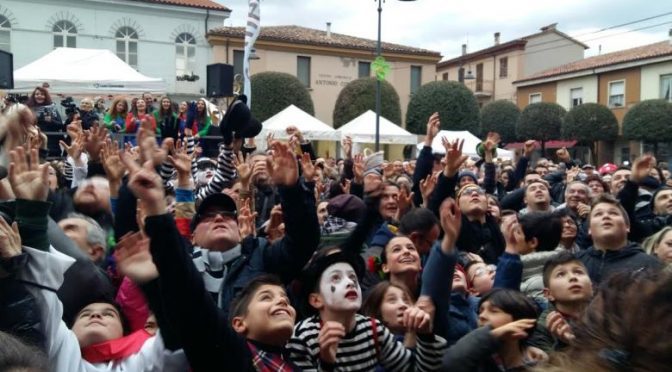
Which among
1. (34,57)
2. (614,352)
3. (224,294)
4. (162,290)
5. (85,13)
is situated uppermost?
(85,13)

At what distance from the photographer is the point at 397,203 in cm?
506

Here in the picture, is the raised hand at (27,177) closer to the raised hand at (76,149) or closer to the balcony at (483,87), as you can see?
the raised hand at (76,149)

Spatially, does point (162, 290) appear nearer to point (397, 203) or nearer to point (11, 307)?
point (11, 307)

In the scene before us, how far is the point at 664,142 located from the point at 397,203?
28599 mm

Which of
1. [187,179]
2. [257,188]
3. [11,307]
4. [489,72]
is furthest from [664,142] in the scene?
[11,307]

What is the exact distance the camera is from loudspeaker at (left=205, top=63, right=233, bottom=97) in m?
12.2

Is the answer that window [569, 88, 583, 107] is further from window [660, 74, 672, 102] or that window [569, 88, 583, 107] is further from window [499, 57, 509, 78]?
window [499, 57, 509, 78]

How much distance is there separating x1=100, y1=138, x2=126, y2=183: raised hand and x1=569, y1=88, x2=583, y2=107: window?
3754 centimetres

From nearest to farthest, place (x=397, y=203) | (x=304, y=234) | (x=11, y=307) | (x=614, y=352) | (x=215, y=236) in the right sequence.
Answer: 1. (x=614, y=352)
2. (x=11, y=307)
3. (x=304, y=234)
4. (x=215, y=236)
5. (x=397, y=203)

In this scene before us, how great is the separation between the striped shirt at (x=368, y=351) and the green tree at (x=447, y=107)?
3047 centimetres

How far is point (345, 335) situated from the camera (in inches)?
111

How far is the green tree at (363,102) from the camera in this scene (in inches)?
1237

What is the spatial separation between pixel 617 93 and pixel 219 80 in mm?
29742

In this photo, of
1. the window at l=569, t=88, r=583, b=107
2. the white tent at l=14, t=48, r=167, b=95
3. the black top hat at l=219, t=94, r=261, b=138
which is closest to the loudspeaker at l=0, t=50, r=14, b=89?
the white tent at l=14, t=48, r=167, b=95
